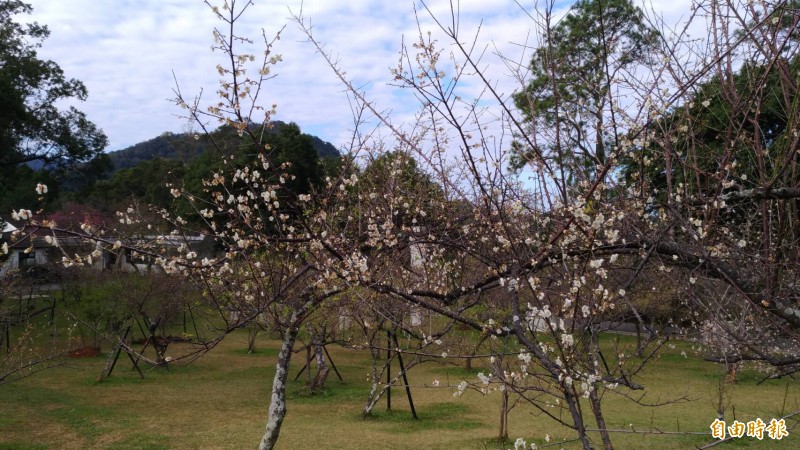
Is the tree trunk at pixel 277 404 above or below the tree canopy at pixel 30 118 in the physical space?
below

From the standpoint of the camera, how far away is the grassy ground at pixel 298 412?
331 inches

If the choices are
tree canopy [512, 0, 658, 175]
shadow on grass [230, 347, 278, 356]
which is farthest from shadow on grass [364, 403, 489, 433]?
Result: shadow on grass [230, 347, 278, 356]

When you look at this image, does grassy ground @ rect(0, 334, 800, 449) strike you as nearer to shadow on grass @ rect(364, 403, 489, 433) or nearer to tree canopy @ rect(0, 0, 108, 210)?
shadow on grass @ rect(364, 403, 489, 433)

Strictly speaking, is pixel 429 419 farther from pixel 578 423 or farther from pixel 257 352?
pixel 257 352

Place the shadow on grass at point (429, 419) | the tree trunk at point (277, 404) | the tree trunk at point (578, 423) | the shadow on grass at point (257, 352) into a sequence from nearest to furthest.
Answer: the tree trunk at point (578, 423) → the tree trunk at point (277, 404) → the shadow on grass at point (429, 419) → the shadow on grass at point (257, 352)

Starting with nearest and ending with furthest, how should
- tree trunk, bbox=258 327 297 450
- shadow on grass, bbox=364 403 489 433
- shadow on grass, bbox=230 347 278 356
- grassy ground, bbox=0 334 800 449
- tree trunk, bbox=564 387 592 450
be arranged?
tree trunk, bbox=564 387 592 450, tree trunk, bbox=258 327 297 450, grassy ground, bbox=0 334 800 449, shadow on grass, bbox=364 403 489 433, shadow on grass, bbox=230 347 278 356

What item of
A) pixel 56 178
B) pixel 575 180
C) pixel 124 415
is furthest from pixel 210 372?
pixel 575 180

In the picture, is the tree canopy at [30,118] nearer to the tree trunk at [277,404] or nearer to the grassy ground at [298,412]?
the grassy ground at [298,412]

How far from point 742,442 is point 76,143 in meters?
19.0

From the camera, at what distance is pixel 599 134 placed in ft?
8.66

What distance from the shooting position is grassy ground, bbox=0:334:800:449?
27.6ft

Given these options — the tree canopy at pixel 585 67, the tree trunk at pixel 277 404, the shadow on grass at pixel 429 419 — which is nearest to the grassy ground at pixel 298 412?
the shadow on grass at pixel 429 419

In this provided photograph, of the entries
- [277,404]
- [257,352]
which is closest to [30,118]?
[257,352]

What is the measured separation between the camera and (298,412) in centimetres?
1038
